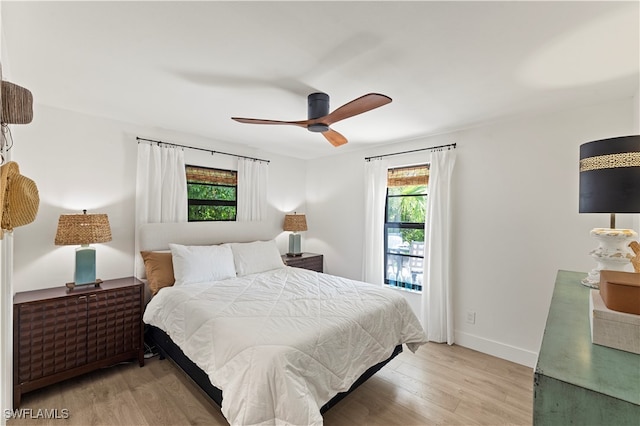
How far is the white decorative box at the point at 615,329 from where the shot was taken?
73cm

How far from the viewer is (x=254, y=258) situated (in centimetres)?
337

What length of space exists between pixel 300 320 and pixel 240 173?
103 inches

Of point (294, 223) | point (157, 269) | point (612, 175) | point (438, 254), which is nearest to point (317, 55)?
point (612, 175)

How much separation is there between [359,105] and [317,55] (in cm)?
40

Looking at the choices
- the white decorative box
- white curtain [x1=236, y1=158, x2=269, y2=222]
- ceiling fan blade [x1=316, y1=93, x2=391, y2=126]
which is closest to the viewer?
the white decorative box

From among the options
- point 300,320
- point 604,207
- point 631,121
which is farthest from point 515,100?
point 300,320

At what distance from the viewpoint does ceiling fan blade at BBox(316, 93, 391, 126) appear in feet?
5.54

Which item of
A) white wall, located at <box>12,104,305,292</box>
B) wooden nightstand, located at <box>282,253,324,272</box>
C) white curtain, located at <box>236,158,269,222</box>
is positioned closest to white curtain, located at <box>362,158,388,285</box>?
wooden nightstand, located at <box>282,253,324,272</box>

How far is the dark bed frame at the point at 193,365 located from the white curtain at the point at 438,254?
0.99 m

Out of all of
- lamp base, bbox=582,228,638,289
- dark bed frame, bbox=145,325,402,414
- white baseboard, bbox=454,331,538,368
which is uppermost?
lamp base, bbox=582,228,638,289

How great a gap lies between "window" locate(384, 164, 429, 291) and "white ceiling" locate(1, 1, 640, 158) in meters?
1.09

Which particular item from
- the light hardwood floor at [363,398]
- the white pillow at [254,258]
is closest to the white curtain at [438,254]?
the light hardwood floor at [363,398]

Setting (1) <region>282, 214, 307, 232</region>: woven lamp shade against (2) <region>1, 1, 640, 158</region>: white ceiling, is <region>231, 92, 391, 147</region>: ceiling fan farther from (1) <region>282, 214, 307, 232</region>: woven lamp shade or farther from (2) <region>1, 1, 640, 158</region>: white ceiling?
(1) <region>282, 214, 307, 232</region>: woven lamp shade

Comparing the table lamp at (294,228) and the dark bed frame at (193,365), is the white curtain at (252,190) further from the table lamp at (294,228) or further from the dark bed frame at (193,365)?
the dark bed frame at (193,365)
